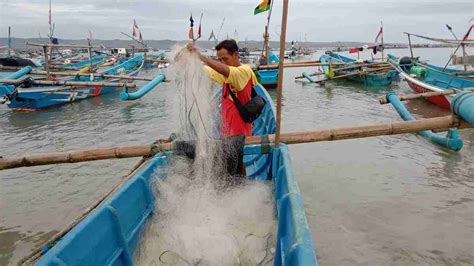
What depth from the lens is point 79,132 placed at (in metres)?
10.8

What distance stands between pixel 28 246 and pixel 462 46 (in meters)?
12.3

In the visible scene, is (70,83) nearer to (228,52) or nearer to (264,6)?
(264,6)

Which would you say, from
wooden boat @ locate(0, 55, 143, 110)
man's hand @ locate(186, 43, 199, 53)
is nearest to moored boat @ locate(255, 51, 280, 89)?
wooden boat @ locate(0, 55, 143, 110)

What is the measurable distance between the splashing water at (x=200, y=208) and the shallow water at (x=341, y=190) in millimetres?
496

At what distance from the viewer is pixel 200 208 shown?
11.9ft

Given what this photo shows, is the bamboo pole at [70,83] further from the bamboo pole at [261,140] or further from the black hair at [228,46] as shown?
the black hair at [228,46]

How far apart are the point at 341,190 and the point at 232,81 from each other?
3348mm

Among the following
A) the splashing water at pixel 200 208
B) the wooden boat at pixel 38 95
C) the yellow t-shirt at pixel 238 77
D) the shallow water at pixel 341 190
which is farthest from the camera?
the wooden boat at pixel 38 95

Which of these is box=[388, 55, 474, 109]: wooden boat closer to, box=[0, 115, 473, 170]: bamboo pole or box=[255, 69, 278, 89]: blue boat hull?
box=[255, 69, 278, 89]: blue boat hull

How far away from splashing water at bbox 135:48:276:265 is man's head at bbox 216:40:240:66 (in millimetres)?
425

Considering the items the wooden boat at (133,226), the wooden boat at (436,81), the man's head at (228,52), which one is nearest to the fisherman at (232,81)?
the man's head at (228,52)

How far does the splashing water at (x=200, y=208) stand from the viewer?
3.13 m

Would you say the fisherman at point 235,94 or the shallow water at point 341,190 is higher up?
the fisherman at point 235,94

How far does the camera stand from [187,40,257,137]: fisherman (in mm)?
3820
